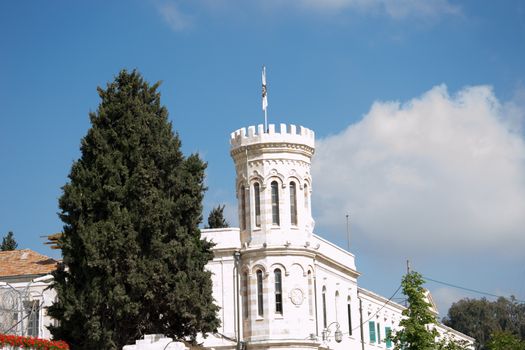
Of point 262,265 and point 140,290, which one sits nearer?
point 140,290

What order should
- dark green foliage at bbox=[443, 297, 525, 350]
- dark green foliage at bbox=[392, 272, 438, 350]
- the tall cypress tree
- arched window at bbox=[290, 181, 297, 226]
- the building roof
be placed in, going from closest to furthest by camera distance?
1. the tall cypress tree
2. dark green foliage at bbox=[392, 272, 438, 350]
3. arched window at bbox=[290, 181, 297, 226]
4. the building roof
5. dark green foliage at bbox=[443, 297, 525, 350]

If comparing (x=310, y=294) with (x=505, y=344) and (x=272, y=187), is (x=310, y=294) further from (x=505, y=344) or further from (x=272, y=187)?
(x=505, y=344)

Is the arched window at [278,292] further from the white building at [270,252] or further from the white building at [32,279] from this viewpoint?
the white building at [32,279]

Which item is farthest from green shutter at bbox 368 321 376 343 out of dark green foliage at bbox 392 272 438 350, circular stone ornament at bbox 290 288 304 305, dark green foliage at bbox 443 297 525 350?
dark green foliage at bbox 443 297 525 350

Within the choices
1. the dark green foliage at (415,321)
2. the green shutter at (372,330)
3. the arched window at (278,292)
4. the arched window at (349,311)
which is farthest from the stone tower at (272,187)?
the green shutter at (372,330)

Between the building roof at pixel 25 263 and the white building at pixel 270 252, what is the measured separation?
10.7 m

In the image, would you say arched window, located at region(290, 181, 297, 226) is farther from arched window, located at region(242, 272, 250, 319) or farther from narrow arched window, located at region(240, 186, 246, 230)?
arched window, located at region(242, 272, 250, 319)

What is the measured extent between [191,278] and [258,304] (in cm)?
1010

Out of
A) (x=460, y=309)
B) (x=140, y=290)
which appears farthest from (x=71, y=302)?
(x=460, y=309)

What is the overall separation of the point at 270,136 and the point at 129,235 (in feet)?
48.0

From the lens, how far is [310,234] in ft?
167

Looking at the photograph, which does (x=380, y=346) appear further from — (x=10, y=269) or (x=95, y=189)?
(x=95, y=189)

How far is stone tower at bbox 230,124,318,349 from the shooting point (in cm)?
4834

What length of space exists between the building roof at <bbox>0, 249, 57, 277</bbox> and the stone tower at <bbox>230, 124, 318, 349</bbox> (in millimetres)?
11792
